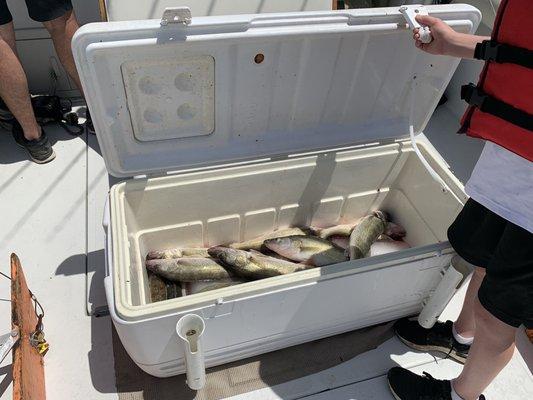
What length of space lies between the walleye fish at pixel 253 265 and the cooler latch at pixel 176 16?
92 centimetres

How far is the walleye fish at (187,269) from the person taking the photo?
184cm

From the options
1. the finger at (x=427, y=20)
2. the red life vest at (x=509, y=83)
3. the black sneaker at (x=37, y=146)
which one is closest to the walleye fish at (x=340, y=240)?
the red life vest at (x=509, y=83)

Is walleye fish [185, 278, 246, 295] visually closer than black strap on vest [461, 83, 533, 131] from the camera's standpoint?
No

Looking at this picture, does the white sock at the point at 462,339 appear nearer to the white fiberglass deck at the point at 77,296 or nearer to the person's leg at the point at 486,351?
the white fiberglass deck at the point at 77,296

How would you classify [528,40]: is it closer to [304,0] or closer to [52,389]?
[304,0]

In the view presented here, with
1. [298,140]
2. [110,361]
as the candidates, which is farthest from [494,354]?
[110,361]

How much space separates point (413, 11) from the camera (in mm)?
1506

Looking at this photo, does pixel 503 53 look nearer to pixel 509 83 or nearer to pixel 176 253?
pixel 509 83

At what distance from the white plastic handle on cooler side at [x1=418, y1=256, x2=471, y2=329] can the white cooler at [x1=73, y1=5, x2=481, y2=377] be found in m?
0.03

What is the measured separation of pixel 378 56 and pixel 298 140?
47 centimetres

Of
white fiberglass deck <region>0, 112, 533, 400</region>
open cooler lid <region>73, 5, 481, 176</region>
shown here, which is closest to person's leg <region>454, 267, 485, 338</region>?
white fiberglass deck <region>0, 112, 533, 400</region>

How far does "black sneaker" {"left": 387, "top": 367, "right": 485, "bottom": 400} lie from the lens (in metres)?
1.66

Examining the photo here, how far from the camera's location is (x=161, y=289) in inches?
72.1

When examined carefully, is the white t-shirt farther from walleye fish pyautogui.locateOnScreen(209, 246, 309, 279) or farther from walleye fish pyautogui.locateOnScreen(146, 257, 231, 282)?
walleye fish pyautogui.locateOnScreen(146, 257, 231, 282)
